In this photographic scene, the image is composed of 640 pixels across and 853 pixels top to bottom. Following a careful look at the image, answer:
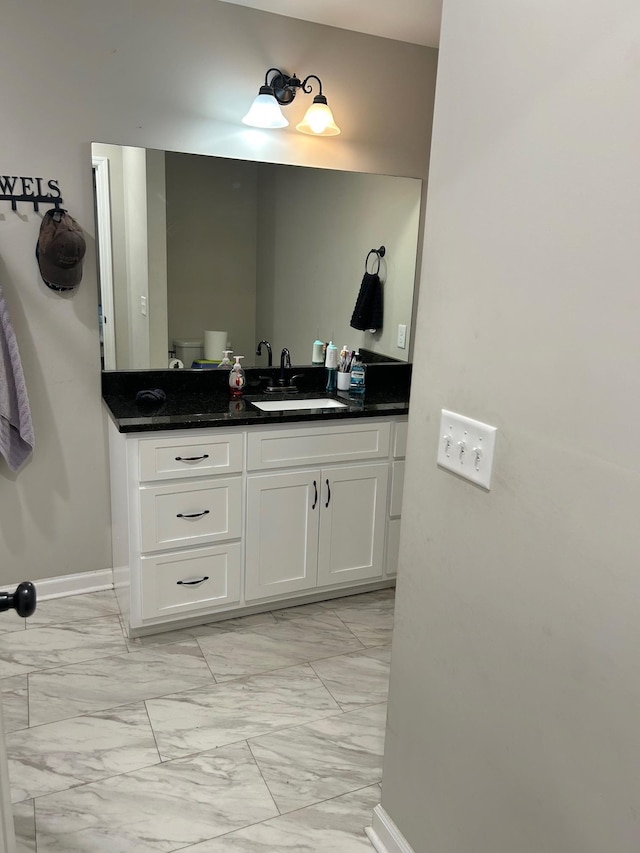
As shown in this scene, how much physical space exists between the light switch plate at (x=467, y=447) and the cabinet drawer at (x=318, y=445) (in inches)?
50.3

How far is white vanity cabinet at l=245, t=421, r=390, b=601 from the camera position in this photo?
2.68 metres

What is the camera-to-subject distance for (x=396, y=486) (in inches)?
117

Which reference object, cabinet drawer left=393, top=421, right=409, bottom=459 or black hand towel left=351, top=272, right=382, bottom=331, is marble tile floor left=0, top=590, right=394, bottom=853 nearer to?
cabinet drawer left=393, top=421, right=409, bottom=459

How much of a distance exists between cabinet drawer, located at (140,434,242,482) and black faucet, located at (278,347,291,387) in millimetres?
613

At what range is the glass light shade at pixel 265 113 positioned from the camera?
8.86 feet

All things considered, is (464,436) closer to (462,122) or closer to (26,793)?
(462,122)

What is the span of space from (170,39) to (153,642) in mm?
2332

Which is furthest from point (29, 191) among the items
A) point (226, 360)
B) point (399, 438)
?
point (399, 438)

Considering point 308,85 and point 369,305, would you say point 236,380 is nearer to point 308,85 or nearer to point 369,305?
point 369,305

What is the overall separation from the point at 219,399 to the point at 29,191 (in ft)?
3.48

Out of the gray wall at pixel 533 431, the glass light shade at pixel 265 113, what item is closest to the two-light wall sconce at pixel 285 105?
the glass light shade at pixel 265 113

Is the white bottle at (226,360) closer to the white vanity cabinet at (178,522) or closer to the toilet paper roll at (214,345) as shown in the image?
the toilet paper roll at (214,345)

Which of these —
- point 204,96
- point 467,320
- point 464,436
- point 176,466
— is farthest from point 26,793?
point 204,96

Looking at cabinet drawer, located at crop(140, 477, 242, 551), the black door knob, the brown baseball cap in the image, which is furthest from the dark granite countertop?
the black door knob
